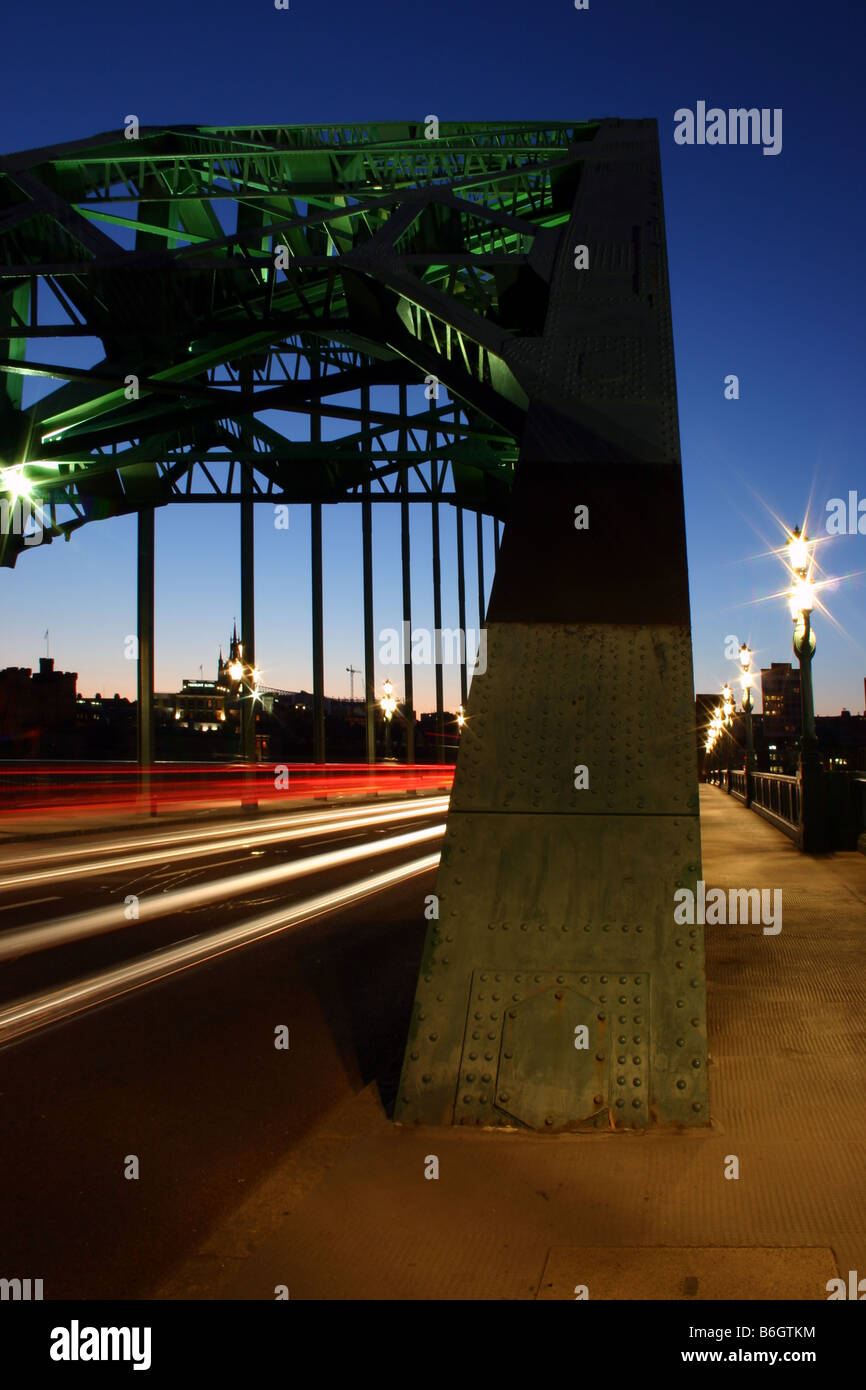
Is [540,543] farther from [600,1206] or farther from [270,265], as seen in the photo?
[270,265]

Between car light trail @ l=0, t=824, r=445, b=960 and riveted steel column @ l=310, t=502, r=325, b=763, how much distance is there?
2498 centimetres

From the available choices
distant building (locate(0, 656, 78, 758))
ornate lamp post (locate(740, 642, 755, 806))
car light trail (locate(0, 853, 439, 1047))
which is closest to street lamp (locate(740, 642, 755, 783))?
ornate lamp post (locate(740, 642, 755, 806))

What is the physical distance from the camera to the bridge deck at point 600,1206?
3639 mm

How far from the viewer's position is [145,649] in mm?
36125

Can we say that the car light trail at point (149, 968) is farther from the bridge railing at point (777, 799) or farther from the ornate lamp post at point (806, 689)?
the bridge railing at point (777, 799)

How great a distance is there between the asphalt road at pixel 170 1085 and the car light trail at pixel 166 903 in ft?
1.51

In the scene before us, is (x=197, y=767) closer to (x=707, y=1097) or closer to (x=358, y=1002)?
(x=358, y=1002)

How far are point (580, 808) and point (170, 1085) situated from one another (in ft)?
10.2

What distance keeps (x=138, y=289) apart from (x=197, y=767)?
3264 centimetres

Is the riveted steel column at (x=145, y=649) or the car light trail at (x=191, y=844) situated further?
the riveted steel column at (x=145, y=649)

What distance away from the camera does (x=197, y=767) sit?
46094mm

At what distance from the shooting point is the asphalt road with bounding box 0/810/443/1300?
14.3ft

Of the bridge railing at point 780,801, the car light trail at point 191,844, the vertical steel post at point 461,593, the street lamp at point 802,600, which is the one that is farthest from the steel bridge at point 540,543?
the vertical steel post at point 461,593

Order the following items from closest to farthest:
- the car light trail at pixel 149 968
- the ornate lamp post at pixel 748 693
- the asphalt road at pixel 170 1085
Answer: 1. the asphalt road at pixel 170 1085
2. the car light trail at pixel 149 968
3. the ornate lamp post at pixel 748 693
